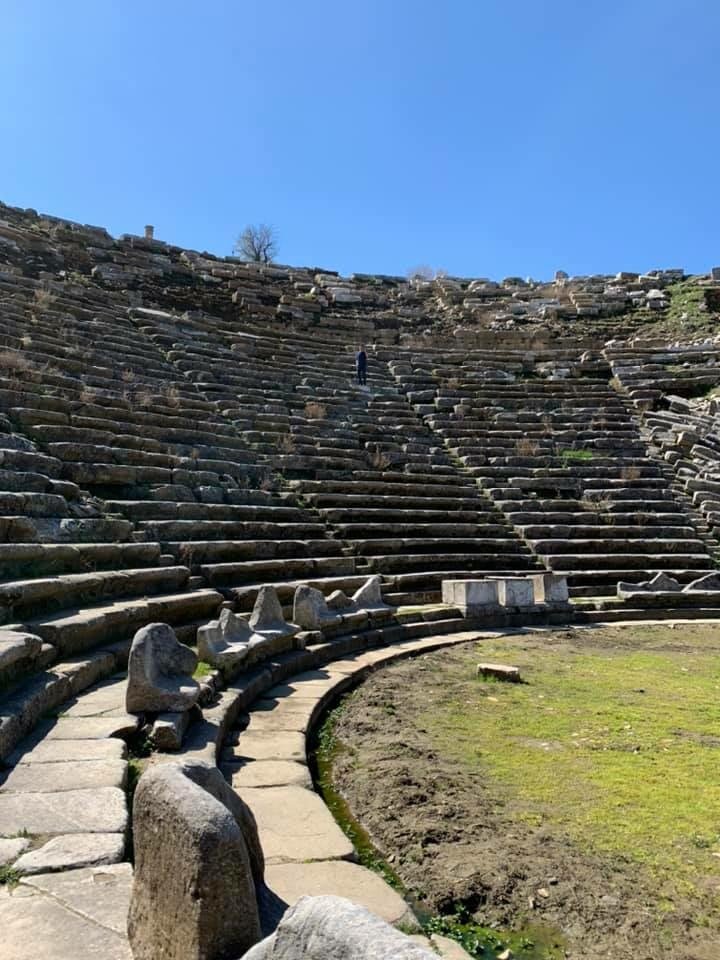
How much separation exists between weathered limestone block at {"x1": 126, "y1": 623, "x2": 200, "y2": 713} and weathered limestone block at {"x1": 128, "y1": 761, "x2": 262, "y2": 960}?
2220mm

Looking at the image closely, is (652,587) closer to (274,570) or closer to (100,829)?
(274,570)

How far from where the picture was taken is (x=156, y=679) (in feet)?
14.3

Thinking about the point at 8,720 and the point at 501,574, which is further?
the point at 501,574

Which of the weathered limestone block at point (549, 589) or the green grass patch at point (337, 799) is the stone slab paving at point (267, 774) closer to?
the green grass patch at point (337, 799)

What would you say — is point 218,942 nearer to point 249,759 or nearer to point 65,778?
point 65,778

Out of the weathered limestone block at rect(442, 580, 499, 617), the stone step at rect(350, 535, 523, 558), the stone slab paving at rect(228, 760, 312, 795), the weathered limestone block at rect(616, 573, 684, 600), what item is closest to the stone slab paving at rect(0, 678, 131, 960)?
the stone slab paving at rect(228, 760, 312, 795)

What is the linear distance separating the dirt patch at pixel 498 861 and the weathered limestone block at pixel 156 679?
1.02 meters

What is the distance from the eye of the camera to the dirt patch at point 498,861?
2736 mm

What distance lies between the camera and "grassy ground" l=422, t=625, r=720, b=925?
340cm

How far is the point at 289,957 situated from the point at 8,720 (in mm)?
2683

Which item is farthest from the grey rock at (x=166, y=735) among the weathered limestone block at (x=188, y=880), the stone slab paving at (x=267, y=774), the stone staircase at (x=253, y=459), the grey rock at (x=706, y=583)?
the grey rock at (x=706, y=583)

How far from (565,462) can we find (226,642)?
9921mm

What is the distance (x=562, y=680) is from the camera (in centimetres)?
670

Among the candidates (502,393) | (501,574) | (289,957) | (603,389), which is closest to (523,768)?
(289,957)
